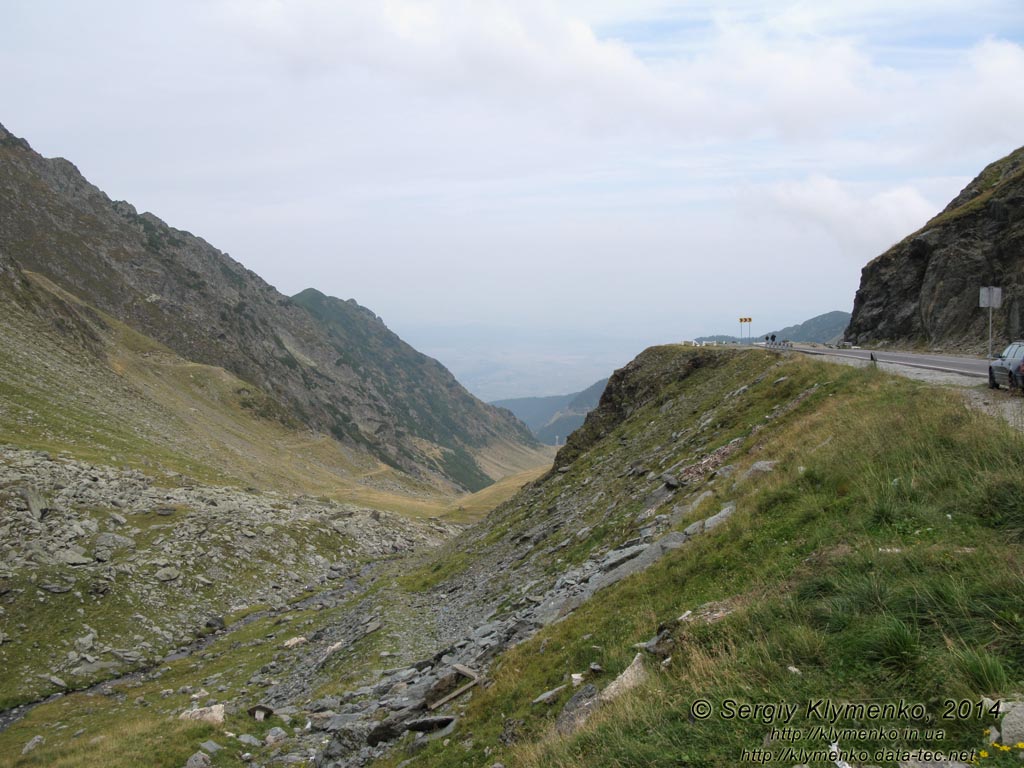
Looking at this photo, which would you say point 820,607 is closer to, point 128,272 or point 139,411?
point 139,411

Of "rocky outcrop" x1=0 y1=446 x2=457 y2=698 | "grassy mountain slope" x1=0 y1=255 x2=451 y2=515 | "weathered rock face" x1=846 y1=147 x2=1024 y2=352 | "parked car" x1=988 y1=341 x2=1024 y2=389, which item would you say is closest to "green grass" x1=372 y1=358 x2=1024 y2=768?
"parked car" x1=988 y1=341 x2=1024 y2=389

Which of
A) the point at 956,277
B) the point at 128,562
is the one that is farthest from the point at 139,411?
the point at 956,277

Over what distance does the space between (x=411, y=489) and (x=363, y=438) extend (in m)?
52.9

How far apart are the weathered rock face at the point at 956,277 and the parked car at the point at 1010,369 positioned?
26188 millimetres

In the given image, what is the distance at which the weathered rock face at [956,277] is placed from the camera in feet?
147

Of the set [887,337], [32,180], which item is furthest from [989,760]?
[32,180]

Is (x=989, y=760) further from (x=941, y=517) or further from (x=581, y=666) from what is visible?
(x=581, y=666)

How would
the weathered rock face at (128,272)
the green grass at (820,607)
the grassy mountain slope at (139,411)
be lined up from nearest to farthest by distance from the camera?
1. the green grass at (820,607)
2. the grassy mountain slope at (139,411)
3. the weathered rock face at (128,272)

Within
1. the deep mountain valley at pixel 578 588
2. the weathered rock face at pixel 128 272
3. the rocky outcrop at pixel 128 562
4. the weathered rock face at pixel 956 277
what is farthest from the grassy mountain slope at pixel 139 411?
the weathered rock face at pixel 956 277

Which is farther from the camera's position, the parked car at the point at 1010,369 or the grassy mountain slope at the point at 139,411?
the grassy mountain slope at the point at 139,411

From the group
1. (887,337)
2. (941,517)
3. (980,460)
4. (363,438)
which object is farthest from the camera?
(363,438)

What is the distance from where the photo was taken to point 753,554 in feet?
42.6

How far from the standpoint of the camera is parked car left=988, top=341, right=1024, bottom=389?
19109 mm

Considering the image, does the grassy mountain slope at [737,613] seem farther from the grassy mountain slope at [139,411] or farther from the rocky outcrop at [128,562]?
the grassy mountain slope at [139,411]
